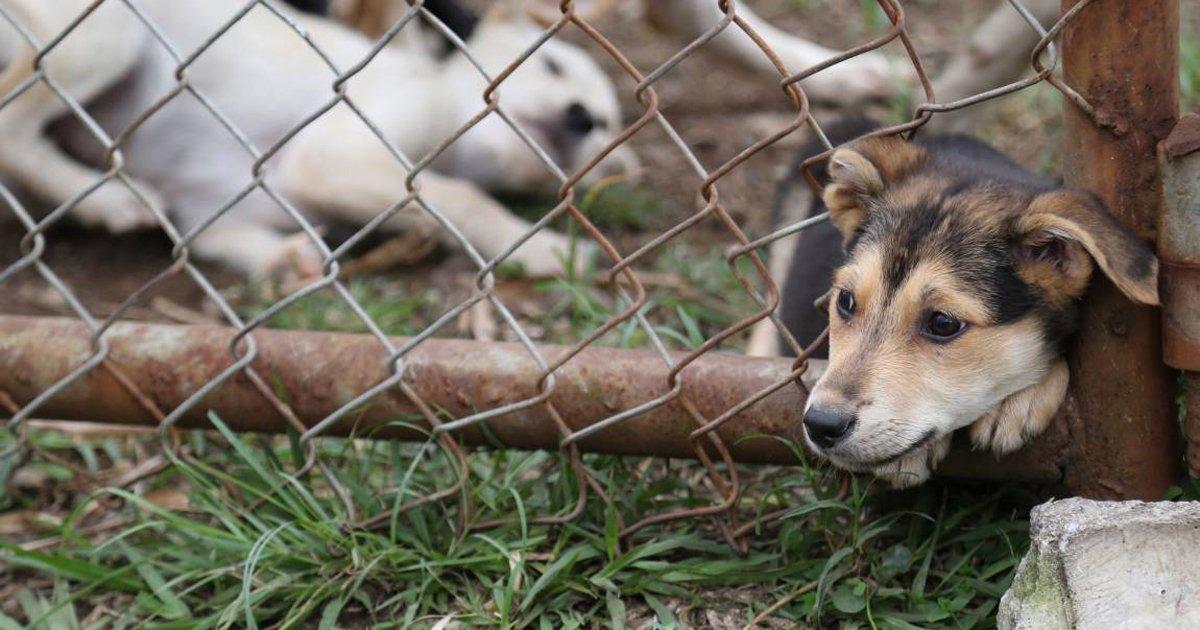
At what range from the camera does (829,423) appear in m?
2.10

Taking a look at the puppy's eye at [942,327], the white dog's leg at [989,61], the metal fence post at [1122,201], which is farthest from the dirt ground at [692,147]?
the metal fence post at [1122,201]

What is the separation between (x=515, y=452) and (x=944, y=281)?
1031mm

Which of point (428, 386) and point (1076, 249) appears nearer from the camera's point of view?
point (1076, 249)

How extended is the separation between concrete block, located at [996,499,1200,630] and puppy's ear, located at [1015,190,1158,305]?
33 centimetres

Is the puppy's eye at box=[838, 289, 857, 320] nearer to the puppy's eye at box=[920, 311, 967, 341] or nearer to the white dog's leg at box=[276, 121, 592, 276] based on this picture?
the puppy's eye at box=[920, 311, 967, 341]

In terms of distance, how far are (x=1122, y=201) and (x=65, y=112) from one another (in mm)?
3949

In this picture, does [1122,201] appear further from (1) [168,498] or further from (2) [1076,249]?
(1) [168,498]

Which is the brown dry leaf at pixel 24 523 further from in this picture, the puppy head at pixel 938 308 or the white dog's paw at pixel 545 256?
the puppy head at pixel 938 308

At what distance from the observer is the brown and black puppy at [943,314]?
2.10 metres

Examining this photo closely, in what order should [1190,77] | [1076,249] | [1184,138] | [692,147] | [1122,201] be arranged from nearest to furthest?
[1184,138], [1122,201], [1076,249], [1190,77], [692,147]

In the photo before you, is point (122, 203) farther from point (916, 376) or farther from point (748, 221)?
point (916, 376)

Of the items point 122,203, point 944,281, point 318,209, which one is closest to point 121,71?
point 122,203

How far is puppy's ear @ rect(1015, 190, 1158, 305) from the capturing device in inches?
71.2

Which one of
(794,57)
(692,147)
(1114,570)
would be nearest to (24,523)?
(1114,570)
